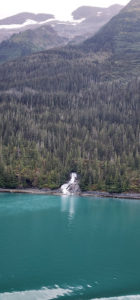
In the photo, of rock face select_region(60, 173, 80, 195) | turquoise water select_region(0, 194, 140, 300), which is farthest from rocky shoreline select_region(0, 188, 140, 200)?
turquoise water select_region(0, 194, 140, 300)

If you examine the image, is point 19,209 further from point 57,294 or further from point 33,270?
point 57,294

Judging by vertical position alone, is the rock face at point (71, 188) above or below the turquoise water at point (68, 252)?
below

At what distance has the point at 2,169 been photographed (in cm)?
16900

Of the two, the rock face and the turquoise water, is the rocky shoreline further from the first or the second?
the turquoise water

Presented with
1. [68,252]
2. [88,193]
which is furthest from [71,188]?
[68,252]

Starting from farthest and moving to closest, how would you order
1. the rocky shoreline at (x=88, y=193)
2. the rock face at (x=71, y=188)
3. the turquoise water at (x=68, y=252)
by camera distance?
the rock face at (x=71, y=188), the rocky shoreline at (x=88, y=193), the turquoise water at (x=68, y=252)

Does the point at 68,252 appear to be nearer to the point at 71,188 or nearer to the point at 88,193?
the point at 88,193

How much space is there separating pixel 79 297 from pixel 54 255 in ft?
64.9

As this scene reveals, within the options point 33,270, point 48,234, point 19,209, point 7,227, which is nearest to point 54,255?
point 33,270

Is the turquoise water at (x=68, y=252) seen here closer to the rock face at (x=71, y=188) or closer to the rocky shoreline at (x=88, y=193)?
the rocky shoreline at (x=88, y=193)

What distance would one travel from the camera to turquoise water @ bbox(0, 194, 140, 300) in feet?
180

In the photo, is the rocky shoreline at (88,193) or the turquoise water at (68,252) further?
the rocky shoreline at (88,193)

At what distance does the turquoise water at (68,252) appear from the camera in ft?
180

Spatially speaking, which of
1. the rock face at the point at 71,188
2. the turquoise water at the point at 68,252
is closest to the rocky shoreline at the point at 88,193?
the rock face at the point at 71,188
